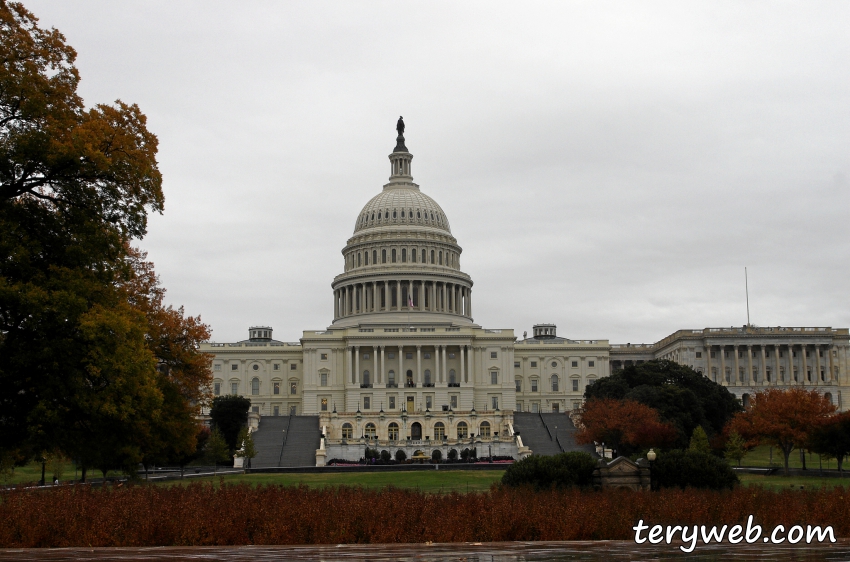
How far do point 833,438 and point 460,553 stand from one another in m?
52.0

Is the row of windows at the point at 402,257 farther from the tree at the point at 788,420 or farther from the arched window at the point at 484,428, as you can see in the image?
the tree at the point at 788,420

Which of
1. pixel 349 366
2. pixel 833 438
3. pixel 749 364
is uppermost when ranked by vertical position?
pixel 349 366

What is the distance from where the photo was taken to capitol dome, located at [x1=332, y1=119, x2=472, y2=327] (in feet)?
468

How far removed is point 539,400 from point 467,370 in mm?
14997

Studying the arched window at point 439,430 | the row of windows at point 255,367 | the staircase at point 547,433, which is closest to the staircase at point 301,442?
the arched window at point 439,430

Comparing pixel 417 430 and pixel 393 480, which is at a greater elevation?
pixel 417 430

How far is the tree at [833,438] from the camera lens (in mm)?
64500

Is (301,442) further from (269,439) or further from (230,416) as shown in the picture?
(230,416)

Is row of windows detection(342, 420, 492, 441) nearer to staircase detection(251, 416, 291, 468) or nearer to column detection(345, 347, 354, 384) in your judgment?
staircase detection(251, 416, 291, 468)

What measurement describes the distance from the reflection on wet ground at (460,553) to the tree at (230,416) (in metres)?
86.9

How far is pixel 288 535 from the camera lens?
23312mm

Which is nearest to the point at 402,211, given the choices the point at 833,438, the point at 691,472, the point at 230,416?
the point at 230,416

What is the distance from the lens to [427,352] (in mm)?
133250

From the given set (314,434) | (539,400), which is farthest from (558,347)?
(314,434)
